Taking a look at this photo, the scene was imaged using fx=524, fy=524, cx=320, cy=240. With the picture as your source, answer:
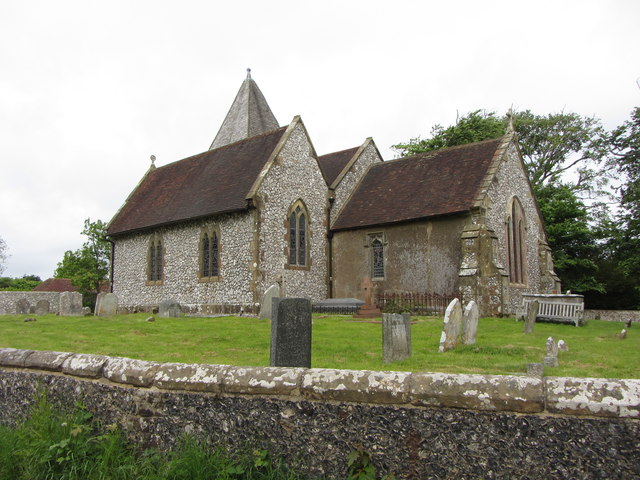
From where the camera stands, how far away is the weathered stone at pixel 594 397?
3068mm

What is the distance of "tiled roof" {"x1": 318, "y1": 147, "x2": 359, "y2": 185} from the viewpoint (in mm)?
26797

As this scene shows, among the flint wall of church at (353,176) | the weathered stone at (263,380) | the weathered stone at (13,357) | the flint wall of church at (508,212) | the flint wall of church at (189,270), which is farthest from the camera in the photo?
the flint wall of church at (353,176)

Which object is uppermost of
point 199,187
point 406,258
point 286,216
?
point 199,187

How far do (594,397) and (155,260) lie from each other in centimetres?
2432

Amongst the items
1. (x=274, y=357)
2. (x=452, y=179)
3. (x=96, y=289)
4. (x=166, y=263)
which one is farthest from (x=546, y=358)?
(x=96, y=289)

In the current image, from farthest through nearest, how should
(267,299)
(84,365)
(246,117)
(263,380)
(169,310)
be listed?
(246,117)
(169,310)
(267,299)
(84,365)
(263,380)

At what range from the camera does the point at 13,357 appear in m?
6.07

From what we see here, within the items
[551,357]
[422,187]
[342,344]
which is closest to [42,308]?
[342,344]

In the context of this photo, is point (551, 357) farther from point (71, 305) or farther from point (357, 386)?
point (71, 305)

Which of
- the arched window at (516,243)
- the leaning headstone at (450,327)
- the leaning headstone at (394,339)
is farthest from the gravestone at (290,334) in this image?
→ the arched window at (516,243)

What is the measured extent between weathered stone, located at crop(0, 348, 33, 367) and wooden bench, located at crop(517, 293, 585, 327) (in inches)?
635

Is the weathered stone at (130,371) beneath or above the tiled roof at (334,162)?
beneath

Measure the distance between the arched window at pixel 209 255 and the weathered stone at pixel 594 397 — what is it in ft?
64.1

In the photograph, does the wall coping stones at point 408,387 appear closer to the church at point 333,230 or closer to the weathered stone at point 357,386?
the weathered stone at point 357,386
